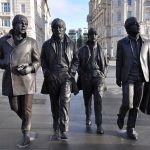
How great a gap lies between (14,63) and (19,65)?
8 cm

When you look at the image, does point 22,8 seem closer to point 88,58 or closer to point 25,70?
point 88,58

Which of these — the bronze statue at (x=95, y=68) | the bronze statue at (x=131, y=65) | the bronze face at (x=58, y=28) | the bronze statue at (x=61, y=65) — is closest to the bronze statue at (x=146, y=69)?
the bronze statue at (x=131, y=65)

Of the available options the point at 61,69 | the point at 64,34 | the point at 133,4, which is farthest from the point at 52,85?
the point at 133,4

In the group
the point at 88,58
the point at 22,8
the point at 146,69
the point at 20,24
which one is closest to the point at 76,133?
the point at 88,58

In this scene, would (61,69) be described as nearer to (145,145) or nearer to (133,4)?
(145,145)

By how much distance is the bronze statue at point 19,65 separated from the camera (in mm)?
5695

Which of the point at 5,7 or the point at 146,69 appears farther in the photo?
the point at 5,7

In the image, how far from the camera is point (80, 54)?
688cm

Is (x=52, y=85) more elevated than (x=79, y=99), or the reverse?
(x=52, y=85)

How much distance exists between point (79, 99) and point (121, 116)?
4.78 metres

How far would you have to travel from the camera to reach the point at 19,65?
5719 mm

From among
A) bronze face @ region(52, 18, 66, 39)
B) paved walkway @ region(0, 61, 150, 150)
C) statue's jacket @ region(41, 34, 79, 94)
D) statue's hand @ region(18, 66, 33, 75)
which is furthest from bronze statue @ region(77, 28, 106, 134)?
statue's hand @ region(18, 66, 33, 75)

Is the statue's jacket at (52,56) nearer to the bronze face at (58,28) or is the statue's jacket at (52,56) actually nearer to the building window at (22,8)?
the bronze face at (58,28)

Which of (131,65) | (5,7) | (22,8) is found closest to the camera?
(131,65)
